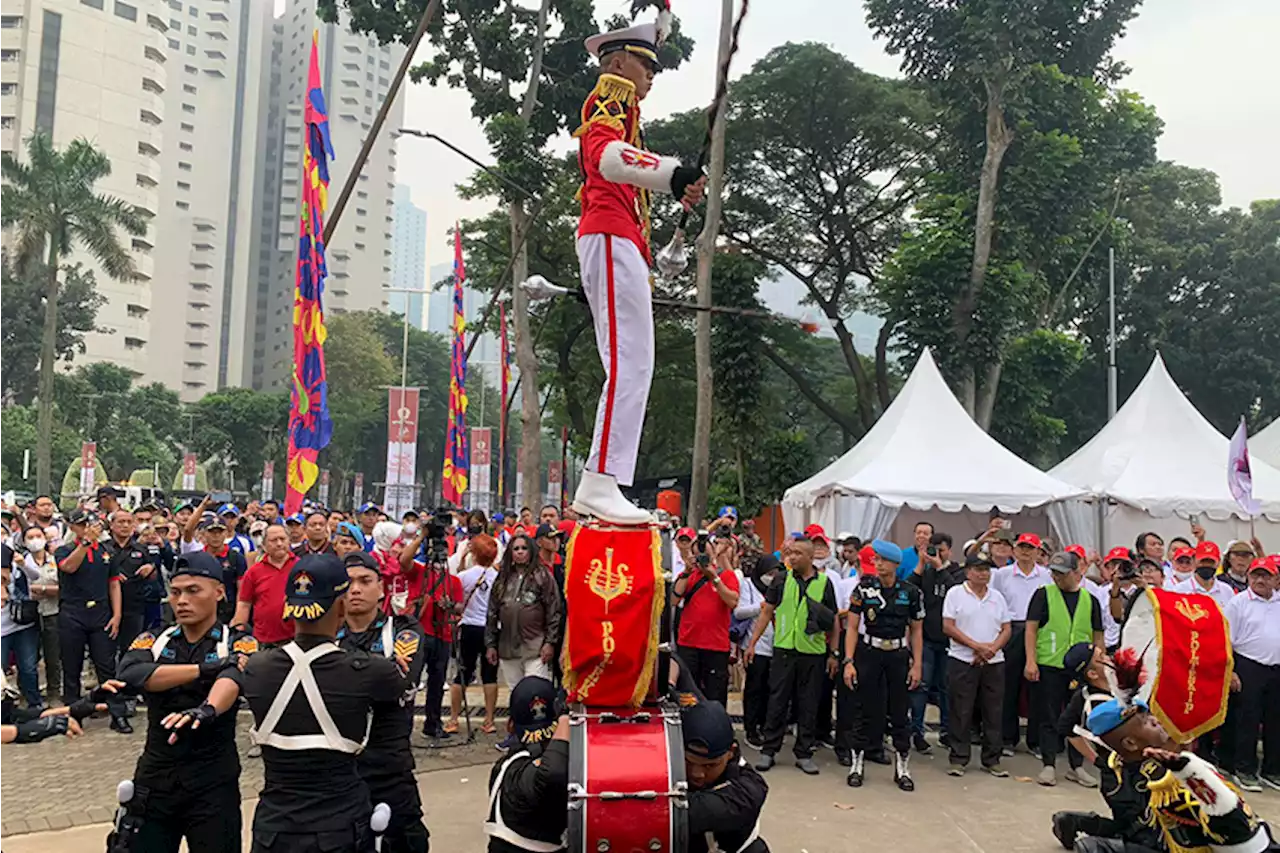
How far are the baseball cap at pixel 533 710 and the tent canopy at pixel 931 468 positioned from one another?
33.2 feet

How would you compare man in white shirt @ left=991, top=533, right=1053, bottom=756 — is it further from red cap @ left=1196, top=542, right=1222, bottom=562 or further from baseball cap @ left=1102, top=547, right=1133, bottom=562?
red cap @ left=1196, top=542, right=1222, bottom=562

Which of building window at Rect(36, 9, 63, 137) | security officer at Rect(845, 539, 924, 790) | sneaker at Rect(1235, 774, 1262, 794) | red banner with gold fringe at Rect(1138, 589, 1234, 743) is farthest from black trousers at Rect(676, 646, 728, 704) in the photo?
building window at Rect(36, 9, 63, 137)

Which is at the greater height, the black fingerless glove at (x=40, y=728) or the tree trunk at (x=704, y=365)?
the tree trunk at (x=704, y=365)

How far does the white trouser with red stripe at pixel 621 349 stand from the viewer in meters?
3.93

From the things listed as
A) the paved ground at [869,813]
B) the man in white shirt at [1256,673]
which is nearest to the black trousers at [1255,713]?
the man in white shirt at [1256,673]

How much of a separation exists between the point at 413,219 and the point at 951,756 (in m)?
168

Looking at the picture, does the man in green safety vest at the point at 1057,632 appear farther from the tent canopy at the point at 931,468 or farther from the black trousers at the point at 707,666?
the tent canopy at the point at 931,468

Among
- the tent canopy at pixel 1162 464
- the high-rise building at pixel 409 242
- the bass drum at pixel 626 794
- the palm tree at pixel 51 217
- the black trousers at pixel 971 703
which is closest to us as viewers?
the bass drum at pixel 626 794

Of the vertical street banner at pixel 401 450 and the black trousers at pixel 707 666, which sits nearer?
the black trousers at pixel 707 666

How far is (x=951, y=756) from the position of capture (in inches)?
309

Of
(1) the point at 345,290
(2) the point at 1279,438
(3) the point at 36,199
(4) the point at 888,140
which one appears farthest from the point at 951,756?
(1) the point at 345,290

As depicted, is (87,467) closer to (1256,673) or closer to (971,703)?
(971,703)

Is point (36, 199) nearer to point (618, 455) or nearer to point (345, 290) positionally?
point (618, 455)

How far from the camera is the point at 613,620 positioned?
12.2 ft
